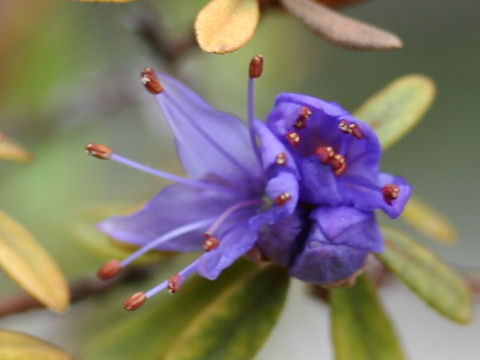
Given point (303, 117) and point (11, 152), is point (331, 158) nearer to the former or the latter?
point (303, 117)

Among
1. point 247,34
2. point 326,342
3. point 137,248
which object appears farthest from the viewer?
point 326,342

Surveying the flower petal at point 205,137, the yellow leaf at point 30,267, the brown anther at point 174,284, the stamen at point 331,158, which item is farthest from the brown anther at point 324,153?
the yellow leaf at point 30,267

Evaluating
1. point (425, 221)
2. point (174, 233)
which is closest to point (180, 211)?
point (174, 233)

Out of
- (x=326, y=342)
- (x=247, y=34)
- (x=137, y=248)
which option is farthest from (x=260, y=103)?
(x=247, y=34)

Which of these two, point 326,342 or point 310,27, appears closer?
point 310,27

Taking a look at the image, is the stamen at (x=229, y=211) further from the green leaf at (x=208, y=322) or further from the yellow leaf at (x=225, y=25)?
the yellow leaf at (x=225, y=25)

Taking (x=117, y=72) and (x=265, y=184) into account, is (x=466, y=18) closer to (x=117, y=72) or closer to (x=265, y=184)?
(x=117, y=72)
